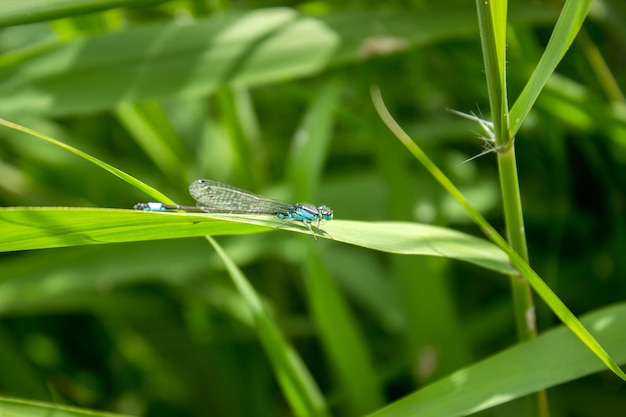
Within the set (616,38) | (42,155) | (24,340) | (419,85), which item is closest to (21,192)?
(42,155)

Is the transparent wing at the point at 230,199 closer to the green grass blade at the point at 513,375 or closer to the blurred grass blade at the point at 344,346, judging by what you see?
the blurred grass blade at the point at 344,346

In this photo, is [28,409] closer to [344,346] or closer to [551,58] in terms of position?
[344,346]

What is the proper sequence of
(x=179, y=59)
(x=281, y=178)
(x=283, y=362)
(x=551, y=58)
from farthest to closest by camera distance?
1. (x=281, y=178)
2. (x=179, y=59)
3. (x=283, y=362)
4. (x=551, y=58)

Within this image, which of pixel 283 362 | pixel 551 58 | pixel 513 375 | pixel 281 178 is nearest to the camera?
pixel 551 58

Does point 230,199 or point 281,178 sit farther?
point 281,178

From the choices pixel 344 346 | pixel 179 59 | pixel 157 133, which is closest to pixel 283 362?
pixel 344 346

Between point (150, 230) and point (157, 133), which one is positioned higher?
point (157, 133)

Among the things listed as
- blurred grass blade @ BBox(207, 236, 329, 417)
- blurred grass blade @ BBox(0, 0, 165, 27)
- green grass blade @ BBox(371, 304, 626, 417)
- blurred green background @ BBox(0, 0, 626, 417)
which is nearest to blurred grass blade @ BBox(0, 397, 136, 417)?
blurred grass blade @ BBox(207, 236, 329, 417)
